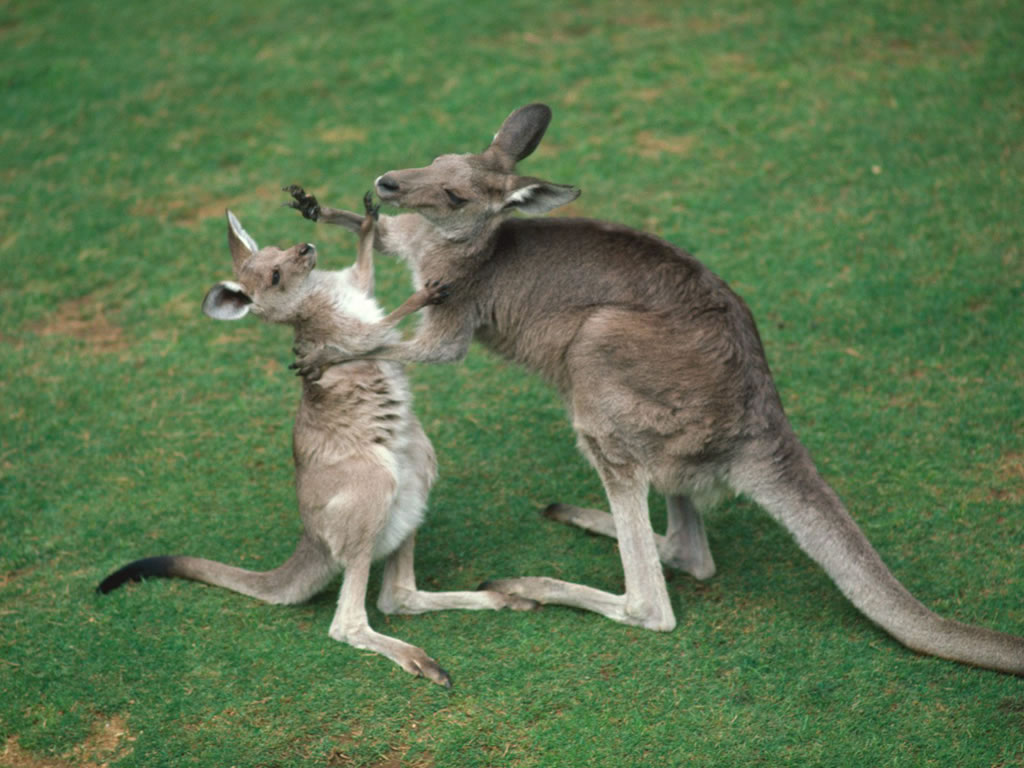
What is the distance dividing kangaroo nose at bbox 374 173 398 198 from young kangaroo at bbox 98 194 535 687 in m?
0.24

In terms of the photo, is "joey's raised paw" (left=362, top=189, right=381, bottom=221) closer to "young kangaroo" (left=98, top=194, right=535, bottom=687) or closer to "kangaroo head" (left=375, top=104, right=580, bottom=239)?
"young kangaroo" (left=98, top=194, right=535, bottom=687)

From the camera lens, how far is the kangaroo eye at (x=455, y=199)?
4.58 metres

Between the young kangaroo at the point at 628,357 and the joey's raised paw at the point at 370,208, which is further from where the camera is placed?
the joey's raised paw at the point at 370,208

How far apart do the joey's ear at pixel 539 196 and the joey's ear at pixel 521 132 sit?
0.93ft

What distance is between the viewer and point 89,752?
399 centimetres

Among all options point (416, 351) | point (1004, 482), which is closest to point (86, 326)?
point (416, 351)

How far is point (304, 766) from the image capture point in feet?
12.7

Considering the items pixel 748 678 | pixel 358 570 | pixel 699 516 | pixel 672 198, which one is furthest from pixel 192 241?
pixel 748 678

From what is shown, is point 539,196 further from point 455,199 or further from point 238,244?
point 238,244

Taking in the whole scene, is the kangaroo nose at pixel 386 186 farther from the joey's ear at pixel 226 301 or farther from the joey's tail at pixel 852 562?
the joey's tail at pixel 852 562

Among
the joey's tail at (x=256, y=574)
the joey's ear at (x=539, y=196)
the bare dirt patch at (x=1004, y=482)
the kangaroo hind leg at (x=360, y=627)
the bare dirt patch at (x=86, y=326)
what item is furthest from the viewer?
the bare dirt patch at (x=86, y=326)

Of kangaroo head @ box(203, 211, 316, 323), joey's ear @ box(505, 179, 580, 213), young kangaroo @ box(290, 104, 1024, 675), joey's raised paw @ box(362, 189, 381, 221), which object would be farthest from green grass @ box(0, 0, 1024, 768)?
joey's ear @ box(505, 179, 580, 213)

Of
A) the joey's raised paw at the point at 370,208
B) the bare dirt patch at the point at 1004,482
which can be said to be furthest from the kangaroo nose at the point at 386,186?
the bare dirt patch at the point at 1004,482

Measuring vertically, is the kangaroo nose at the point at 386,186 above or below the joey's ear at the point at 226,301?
above
